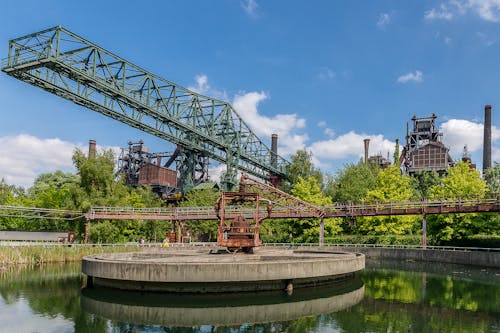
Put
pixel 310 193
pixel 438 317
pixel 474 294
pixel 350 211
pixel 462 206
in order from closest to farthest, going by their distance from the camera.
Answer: pixel 438 317
pixel 474 294
pixel 462 206
pixel 350 211
pixel 310 193

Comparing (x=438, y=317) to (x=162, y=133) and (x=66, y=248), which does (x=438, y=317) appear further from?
(x=162, y=133)

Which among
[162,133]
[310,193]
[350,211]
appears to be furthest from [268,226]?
[162,133]

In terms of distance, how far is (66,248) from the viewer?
36000 mm

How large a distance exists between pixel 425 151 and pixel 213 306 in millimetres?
84904

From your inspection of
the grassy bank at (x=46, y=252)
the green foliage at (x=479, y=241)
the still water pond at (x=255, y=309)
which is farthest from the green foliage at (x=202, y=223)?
the still water pond at (x=255, y=309)

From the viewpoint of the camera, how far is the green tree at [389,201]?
50.8 metres

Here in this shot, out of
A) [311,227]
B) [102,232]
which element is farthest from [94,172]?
[311,227]

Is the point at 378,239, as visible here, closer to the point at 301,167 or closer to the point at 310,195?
the point at 310,195

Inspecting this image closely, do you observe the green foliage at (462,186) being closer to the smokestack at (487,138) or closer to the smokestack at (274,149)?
the smokestack at (487,138)

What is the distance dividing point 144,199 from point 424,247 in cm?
4229

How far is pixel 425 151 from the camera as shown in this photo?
91625mm

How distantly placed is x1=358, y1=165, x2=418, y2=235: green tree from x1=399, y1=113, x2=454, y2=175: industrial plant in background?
1332 inches

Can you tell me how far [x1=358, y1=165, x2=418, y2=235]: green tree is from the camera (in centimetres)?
5078

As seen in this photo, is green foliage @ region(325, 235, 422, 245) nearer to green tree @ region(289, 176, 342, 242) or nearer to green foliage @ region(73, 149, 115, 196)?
green tree @ region(289, 176, 342, 242)
